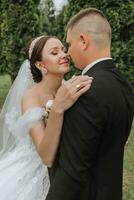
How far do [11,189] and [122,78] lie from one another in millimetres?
1937

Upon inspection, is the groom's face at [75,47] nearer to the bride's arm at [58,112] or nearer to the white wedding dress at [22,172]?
the bride's arm at [58,112]

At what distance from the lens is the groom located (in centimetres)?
219

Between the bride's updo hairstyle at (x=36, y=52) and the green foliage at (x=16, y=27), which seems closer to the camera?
the bride's updo hairstyle at (x=36, y=52)

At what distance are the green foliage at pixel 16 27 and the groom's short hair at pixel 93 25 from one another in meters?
9.86

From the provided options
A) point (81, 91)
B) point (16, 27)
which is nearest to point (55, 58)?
point (81, 91)

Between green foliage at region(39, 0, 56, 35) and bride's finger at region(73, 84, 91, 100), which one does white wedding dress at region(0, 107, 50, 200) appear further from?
green foliage at region(39, 0, 56, 35)

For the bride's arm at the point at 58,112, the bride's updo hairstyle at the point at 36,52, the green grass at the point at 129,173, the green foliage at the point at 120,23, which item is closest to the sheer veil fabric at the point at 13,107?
the bride's updo hairstyle at the point at 36,52

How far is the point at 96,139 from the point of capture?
2.22 metres

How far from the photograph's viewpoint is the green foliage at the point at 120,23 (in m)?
10.2

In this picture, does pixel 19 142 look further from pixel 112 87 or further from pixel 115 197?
pixel 112 87

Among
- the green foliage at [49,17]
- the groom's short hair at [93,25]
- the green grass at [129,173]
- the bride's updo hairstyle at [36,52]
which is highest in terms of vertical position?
the groom's short hair at [93,25]

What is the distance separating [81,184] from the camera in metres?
2.31

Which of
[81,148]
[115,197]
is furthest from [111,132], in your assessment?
[115,197]

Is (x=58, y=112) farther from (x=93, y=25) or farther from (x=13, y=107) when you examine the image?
(x=13, y=107)
